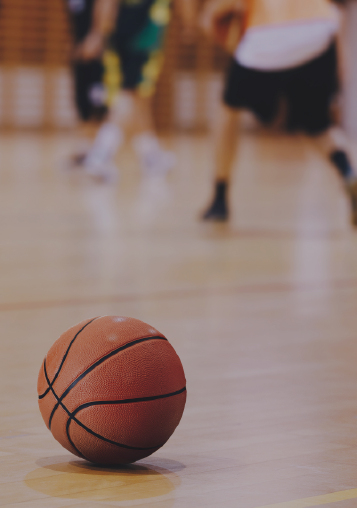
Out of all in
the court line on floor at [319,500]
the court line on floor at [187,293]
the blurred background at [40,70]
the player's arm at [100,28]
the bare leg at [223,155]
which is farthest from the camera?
the blurred background at [40,70]

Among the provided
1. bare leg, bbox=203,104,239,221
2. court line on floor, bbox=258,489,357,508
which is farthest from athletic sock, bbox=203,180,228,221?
court line on floor, bbox=258,489,357,508

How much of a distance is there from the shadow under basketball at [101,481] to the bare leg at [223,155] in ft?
11.3

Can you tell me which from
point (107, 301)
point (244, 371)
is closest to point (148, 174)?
point (107, 301)

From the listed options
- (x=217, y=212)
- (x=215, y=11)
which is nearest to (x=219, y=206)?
(x=217, y=212)

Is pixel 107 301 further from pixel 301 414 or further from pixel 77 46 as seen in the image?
pixel 77 46

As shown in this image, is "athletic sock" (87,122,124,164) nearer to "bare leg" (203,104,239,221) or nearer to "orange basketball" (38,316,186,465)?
"bare leg" (203,104,239,221)

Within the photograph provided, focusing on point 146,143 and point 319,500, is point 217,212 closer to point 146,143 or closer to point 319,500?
point 146,143

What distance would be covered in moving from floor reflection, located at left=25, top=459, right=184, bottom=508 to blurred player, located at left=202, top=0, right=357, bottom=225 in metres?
3.26

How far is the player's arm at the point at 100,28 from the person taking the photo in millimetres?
6910

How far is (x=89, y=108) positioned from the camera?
26.2ft

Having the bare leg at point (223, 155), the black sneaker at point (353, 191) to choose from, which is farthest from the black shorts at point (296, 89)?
the black sneaker at point (353, 191)

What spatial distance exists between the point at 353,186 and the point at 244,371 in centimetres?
286

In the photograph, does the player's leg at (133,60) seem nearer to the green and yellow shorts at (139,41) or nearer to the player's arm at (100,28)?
the green and yellow shorts at (139,41)

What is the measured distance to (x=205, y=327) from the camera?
106 inches
